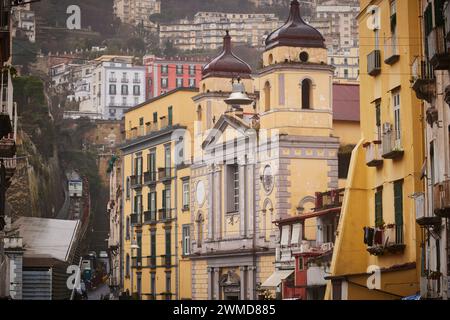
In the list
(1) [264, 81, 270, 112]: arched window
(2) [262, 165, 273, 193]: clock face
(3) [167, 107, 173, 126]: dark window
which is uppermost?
(3) [167, 107, 173, 126]: dark window

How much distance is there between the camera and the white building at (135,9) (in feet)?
200

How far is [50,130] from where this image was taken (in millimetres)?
64562

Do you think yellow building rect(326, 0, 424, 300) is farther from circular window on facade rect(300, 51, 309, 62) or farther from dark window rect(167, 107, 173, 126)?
dark window rect(167, 107, 173, 126)

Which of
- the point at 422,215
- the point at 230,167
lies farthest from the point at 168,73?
the point at 422,215

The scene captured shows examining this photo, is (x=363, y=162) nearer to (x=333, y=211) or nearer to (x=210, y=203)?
(x=333, y=211)

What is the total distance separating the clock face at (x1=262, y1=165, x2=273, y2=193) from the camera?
179ft

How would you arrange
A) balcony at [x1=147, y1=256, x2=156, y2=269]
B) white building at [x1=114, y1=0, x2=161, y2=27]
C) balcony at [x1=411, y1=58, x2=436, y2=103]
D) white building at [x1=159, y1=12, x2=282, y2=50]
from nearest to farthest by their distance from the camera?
balcony at [x1=411, y1=58, x2=436, y2=103]
white building at [x1=114, y1=0, x2=161, y2=27]
white building at [x1=159, y1=12, x2=282, y2=50]
balcony at [x1=147, y1=256, x2=156, y2=269]

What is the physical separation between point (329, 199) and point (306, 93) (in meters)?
6.30

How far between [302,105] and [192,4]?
773cm

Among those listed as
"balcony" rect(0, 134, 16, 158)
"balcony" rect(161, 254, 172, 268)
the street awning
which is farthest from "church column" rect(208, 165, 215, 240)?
"balcony" rect(0, 134, 16, 158)

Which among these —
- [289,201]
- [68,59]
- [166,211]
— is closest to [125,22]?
[68,59]

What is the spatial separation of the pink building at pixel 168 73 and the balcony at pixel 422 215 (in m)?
31.2

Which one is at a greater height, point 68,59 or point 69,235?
point 68,59

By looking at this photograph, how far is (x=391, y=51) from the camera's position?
37.5 m
